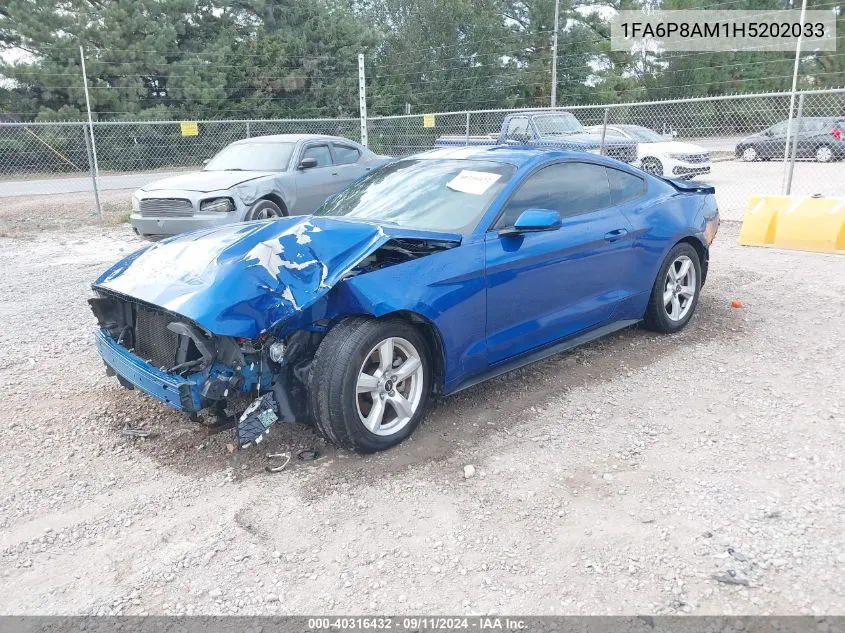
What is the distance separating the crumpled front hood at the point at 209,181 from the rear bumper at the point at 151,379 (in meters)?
5.49

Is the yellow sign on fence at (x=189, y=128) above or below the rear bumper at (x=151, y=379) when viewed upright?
above

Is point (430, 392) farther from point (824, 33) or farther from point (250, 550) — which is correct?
point (824, 33)

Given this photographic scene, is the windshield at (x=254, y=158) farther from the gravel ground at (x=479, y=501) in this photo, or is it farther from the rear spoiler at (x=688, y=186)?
the rear spoiler at (x=688, y=186)

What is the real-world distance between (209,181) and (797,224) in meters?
7.63

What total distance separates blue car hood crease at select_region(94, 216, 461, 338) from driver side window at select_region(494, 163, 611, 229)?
59cm

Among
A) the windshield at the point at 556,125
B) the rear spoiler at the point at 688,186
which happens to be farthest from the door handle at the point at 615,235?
the windshield at the point at 556,125

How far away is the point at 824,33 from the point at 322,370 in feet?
128

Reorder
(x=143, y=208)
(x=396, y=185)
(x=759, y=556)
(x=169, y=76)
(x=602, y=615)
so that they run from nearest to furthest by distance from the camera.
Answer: (x=602, y=615) → (x=759, y=556) → (x=396, y=185) → (x=143, y=208) → (x=169, y=76)

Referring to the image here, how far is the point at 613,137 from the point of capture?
1606cm

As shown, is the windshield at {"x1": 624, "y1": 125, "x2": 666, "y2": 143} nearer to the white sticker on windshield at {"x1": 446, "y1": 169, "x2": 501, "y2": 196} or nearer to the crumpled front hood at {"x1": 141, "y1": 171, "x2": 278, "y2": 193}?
the crumpled front hood at {"x1": 141, "y1": 171, "x2": 278, "y2": 193}

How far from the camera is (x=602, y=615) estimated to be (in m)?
2.47

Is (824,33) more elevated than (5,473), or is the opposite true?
(824,33)

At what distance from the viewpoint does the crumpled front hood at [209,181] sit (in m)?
9.05

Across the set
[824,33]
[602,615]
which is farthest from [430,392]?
[824,33]
